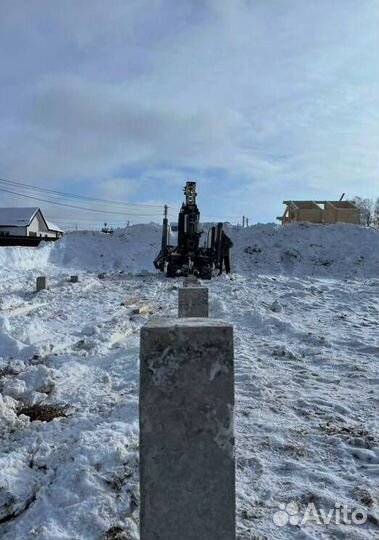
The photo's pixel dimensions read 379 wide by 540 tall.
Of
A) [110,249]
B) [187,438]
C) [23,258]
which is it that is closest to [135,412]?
[187,438]

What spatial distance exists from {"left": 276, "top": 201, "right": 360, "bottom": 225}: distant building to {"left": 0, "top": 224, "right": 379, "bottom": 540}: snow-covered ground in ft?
56.9

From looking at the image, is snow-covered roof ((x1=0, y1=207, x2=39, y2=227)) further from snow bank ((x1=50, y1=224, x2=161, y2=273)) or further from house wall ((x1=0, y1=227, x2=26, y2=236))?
snow bank ((x1=50, y1=224, x2=161, y2=273))

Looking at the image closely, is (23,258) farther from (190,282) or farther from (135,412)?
(135,412)

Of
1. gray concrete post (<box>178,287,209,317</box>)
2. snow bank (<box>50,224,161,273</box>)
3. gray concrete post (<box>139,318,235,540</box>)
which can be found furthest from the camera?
snow bank (<box>50,224,161,273</box>)

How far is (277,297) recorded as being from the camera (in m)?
11.6

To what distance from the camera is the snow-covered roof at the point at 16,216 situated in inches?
1980

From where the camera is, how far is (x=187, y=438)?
1.89 metres

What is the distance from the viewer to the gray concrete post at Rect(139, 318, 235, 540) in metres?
1.87

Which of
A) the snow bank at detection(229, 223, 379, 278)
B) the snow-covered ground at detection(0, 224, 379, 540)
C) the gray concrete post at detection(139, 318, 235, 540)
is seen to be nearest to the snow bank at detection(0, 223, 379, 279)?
the snow bank at detection(229, 223, 379, 278)

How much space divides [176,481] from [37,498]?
4.76 feet

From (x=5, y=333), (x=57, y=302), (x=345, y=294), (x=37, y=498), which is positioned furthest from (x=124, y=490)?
(x=345, y=294)

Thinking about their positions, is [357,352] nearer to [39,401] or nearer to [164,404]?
[39,401]

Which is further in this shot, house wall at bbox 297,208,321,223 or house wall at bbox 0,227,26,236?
house wall at bbox 0,227,26,236

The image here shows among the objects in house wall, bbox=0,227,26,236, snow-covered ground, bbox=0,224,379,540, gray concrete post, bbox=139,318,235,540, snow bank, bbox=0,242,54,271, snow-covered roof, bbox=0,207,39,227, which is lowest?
snow-covered ground, bbox=0,224,379,540
